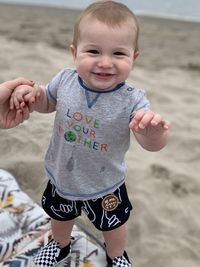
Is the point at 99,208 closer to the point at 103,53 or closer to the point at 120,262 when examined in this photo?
the point at 120,262

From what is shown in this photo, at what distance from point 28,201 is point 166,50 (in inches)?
146

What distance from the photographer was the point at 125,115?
1.42m

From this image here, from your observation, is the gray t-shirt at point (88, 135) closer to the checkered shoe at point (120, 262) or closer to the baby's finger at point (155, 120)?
the baby's finger at point (155, 120)

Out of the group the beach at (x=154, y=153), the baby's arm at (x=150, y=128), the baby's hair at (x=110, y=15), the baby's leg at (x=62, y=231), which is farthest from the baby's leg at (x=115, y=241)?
the baby's hair at (x=110, y=15)

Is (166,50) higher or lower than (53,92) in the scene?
lower

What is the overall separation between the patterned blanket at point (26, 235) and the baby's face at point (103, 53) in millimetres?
777

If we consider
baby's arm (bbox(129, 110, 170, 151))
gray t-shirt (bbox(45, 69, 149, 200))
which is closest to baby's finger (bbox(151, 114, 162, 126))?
baby's arm (bbox(129, 110, 170, 151))

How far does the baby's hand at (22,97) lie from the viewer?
1413 millimetres

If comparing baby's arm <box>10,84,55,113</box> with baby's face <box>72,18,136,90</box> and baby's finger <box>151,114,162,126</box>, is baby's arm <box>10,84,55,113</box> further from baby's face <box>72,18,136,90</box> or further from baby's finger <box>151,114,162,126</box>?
baby's finger <box>151,114,162,126</box>

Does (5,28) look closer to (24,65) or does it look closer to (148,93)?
(24,65)

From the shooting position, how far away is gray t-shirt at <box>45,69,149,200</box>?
1425 millimetres

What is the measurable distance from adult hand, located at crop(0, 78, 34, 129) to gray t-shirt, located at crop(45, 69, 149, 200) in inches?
4.6

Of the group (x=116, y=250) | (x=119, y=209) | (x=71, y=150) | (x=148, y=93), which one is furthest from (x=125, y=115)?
(x=148, y=93)

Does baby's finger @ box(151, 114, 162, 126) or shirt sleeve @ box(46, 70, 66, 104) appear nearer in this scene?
baby's finger @ box(151, 114, 162, 126)
